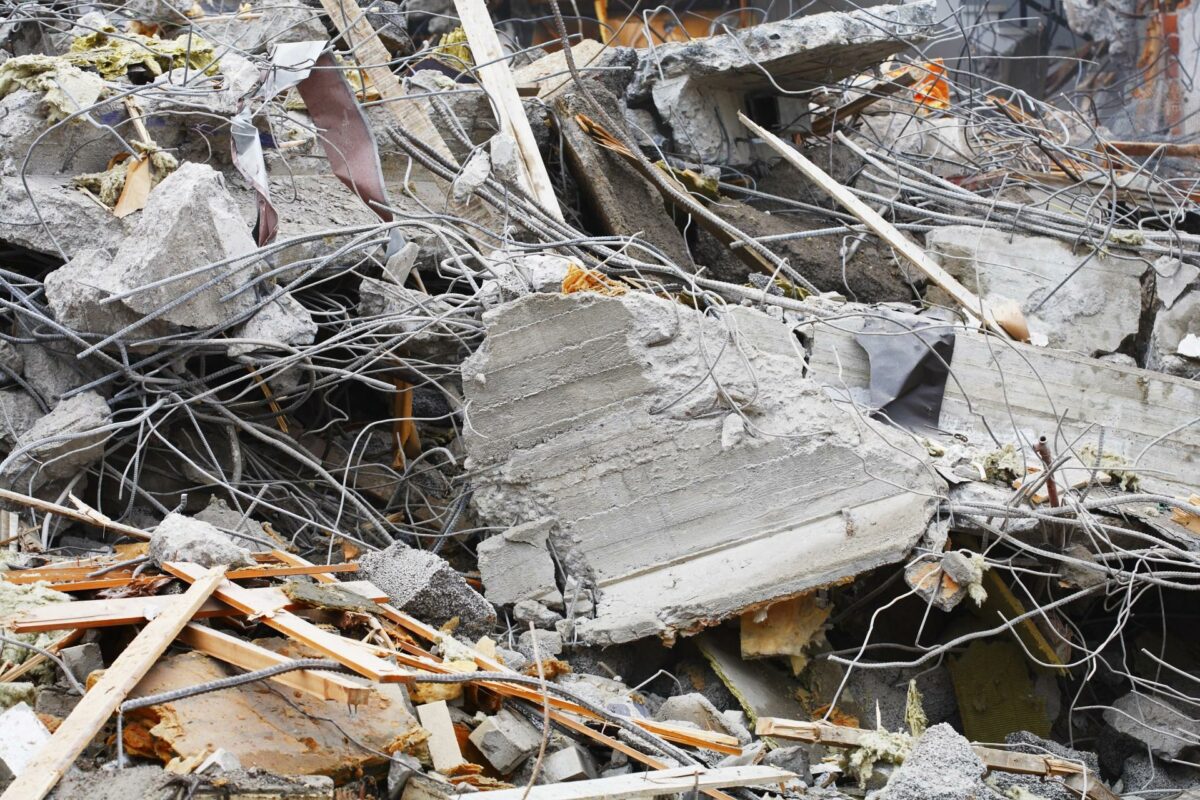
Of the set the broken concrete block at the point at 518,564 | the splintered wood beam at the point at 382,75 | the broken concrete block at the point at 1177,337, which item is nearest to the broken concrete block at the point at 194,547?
the broken concrete block at the point at 518,564

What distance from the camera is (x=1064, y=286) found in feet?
18.5

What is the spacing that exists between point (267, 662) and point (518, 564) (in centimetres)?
134

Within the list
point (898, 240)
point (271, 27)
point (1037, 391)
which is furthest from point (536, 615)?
point (271, 27)

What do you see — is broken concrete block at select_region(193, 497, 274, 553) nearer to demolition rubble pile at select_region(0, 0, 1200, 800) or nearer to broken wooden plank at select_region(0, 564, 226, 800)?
demolition rubble pile at select_region(0, 0, 1200, 800)

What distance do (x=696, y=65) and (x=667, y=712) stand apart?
398 cm

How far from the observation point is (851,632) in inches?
173

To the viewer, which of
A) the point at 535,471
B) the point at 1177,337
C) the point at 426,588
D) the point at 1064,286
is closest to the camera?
the point at 426,588

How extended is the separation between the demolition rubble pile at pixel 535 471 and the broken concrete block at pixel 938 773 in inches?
0.5

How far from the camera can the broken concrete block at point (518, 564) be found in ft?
13.7

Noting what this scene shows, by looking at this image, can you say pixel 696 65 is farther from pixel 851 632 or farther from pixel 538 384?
pixel 851 632

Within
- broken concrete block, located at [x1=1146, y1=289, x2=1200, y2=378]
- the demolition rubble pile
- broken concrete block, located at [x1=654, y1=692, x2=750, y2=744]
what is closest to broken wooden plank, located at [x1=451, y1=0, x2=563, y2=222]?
the demolition rubble pile

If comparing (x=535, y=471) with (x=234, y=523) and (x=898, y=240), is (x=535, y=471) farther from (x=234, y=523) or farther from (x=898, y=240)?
(x=898, y=240)

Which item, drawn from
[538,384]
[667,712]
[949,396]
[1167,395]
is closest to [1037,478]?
[949,396]

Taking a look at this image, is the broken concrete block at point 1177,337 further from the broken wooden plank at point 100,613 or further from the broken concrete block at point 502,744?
the broken wooden plank at point 100,613
